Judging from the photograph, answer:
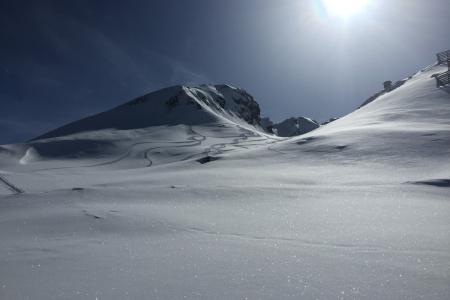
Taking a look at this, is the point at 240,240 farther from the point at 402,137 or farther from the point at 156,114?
the point at 156,114

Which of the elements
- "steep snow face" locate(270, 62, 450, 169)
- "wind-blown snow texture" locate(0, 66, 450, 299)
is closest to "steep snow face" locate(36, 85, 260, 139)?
"steep snow face" locate(270, 62, 450, 169)

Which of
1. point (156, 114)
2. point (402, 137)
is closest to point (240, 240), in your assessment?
point (402, 137)

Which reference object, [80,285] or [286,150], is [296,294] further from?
[286,150]

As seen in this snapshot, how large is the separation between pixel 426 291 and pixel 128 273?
10.0ft

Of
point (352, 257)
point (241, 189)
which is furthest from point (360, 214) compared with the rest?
point (241, 189)

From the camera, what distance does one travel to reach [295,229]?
579cm

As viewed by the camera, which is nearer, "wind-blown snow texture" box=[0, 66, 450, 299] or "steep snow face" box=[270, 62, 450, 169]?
"wind-blown snow texture" box=[0, 66, 450, 299]

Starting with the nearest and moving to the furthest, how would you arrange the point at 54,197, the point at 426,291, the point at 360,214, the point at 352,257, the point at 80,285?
the point at 426,291
the point at 80,285
the point at 352,257
the point at 360,214
the point at 54,197

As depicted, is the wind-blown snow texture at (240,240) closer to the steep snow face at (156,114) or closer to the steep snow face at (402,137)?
the steep snow face at (402,137)

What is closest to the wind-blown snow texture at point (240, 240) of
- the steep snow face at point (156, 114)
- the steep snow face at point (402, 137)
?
the steep snow face at point (402, 137)

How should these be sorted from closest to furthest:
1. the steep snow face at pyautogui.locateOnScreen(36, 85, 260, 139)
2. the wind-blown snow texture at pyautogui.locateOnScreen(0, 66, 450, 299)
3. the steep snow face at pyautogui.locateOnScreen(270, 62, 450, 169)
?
the wind-blown snow texture at pyautogui.locateOnScreen(0, 66, 450, 299)
the steep snow face at pyautogui.locateOnScreen(270, 62, 450, 169)
the steep snow face at pyautogui.locateOnScreen(36, 85, 260, 139)

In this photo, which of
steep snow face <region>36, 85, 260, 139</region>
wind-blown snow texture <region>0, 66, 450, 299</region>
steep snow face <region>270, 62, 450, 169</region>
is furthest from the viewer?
steep snow face <region>36, 85, 260, 139</region>

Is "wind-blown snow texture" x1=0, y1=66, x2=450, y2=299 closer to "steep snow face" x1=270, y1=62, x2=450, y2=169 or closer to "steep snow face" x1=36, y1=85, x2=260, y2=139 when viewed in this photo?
"steep snow face" x1=270, y1=62, x2=450, y2=169

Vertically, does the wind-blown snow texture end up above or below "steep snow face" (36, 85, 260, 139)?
below
